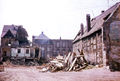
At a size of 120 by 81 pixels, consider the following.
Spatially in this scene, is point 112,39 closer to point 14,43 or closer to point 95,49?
point 95,49

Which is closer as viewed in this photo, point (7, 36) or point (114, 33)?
point (114, 33)

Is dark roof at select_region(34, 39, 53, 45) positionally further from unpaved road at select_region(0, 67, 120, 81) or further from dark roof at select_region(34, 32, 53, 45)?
unpaved road at select_region(0, 67, 120, 81)

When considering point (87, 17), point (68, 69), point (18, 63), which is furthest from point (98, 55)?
point (18, 63)

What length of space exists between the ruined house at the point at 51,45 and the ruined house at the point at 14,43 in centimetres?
1053

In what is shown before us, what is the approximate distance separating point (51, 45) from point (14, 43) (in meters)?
21.7

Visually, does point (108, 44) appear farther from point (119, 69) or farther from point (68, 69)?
point (68, 69)

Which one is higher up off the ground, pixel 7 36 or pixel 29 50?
pixel 7 36

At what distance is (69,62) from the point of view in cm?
2255

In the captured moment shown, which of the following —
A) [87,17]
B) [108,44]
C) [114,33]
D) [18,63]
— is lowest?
[18,63]

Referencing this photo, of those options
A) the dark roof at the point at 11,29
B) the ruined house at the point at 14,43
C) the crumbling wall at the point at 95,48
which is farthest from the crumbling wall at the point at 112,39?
the dark roof at the point at 11,29

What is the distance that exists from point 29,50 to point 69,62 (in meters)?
25.8

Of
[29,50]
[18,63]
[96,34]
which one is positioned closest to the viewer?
[96,34]

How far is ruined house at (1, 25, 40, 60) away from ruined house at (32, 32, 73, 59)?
34.5 ft

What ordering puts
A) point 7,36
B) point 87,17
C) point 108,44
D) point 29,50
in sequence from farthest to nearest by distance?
point 7,36
point 29,50
point 87,17
point 108,44
